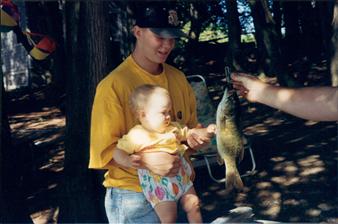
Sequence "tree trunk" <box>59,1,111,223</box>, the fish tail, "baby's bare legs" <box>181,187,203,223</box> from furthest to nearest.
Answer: "tree trunk" <box>59,1,111,223</box> < the fish tail < "baby's bare legs" <box>181,187,203,223</box>

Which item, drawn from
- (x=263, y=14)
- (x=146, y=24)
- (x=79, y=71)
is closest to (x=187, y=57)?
(x=263, y=14)

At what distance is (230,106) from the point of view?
2.97 m

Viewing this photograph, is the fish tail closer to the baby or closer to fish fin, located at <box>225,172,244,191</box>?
fish fin, located at <box>225,172,244,191</box>

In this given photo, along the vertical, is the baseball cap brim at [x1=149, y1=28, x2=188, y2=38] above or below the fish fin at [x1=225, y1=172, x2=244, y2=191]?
above

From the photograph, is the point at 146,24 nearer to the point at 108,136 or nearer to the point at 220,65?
the point at 108,136

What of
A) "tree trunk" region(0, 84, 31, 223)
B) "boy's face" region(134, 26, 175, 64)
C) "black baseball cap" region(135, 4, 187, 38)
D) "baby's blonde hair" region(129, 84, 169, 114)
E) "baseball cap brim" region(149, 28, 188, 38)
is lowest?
"tree trunk" region(0, 84, 31, 223)

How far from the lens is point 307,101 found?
119 inches

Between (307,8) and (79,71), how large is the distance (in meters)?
17.8

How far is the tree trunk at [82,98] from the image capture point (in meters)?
5.39

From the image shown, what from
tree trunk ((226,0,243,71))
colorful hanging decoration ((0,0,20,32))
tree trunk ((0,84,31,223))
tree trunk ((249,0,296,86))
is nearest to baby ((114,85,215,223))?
tree trunk ((0,84,31,223))

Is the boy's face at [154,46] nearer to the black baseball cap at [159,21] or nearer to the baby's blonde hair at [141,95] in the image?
the black baseball cap at [159,21]

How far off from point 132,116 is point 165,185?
0.42 meters

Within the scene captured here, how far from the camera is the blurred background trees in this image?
17.9 feet

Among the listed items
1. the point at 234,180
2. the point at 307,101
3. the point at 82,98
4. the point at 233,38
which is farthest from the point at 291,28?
the point at 307,101
